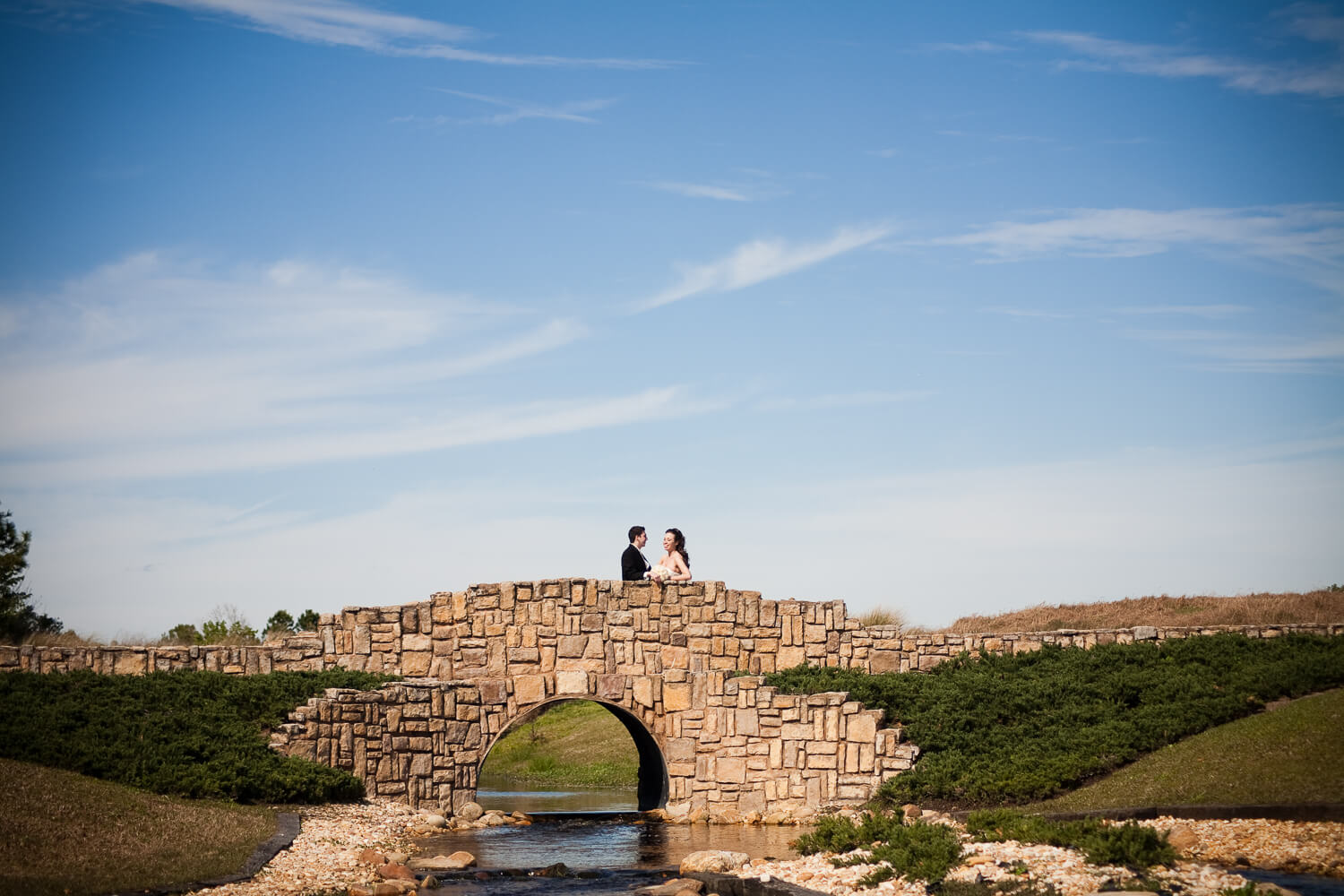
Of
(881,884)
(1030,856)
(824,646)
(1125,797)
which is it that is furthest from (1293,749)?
(824,646)

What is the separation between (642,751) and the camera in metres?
25.7

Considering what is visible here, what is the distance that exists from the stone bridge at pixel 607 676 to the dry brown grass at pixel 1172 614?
3288mm

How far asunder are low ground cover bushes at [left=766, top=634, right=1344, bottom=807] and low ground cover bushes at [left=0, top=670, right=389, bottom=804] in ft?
27.9

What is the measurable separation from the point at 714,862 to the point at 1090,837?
4.56m

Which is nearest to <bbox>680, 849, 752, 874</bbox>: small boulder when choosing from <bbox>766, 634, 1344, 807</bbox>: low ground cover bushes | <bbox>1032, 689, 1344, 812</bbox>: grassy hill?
<bbox>1032, 689, 1344, 812</bbox>: grassy hill

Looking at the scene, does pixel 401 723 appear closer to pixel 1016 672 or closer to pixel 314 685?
pixel 314 685

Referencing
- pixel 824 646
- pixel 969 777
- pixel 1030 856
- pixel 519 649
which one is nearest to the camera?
pixel 1030 856

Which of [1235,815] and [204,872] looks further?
[1235,815]

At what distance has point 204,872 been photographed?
42.5 ft

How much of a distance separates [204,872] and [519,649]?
10.2 metres

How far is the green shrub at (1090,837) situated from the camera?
38.9 ft

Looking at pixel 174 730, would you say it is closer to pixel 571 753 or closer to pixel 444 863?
pixel 444 863

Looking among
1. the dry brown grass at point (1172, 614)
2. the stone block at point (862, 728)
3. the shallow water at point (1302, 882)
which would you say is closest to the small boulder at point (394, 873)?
the shallow water at point (1302, 882)

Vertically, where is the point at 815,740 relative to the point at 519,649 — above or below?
below
